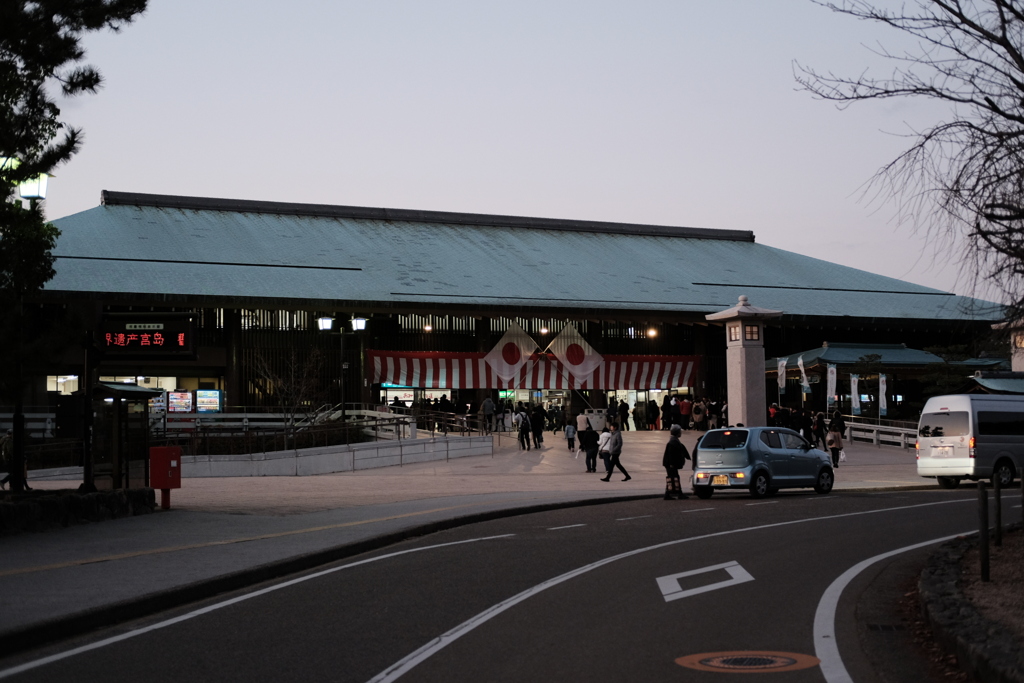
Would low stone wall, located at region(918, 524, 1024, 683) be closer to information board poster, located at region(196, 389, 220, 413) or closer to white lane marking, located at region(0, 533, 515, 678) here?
white lane marking, located at region(0, 533, 515, 678)

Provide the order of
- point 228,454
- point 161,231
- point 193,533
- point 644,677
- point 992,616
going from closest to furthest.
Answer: point 644,677 → point 992,616 → point 193,533 → point 228,454 → point 161,231

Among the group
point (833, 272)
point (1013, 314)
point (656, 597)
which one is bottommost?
point (656, 597)

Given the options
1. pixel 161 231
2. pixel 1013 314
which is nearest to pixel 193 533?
pixel 1013 314

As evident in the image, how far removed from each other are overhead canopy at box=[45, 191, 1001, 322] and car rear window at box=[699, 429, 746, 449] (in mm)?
23331

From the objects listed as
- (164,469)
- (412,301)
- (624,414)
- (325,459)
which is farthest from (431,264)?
(164,469)

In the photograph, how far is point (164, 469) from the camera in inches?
784

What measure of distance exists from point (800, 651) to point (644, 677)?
1571mm

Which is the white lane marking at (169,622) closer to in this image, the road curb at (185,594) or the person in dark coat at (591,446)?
the road curb at (185,594)

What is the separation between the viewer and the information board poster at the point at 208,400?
4516 centimetres

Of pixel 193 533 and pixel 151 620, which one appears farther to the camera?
pixel 193 533

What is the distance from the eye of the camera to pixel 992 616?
8.75m

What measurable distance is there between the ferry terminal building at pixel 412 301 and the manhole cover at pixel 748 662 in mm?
36469

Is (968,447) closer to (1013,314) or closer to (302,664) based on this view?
(1013,314)

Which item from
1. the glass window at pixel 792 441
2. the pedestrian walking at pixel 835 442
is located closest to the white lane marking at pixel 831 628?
the glass window at pixel 792 441
